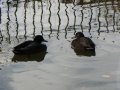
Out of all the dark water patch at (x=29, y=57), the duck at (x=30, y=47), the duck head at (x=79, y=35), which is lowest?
the dark water patch at (x=29, y=57)

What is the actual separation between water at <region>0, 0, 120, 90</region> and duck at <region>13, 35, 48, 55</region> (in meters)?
0.22

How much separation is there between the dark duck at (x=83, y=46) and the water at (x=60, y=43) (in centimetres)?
17

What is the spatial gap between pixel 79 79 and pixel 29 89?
122cm

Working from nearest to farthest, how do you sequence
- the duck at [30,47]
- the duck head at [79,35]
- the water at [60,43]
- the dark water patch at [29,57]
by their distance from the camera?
the water at [60,43]
the dark water patch at [29,57]
the duck at [30,47]
the duck head at [79,35]

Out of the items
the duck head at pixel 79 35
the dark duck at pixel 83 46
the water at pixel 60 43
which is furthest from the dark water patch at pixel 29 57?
the duck head at pixel 79 35

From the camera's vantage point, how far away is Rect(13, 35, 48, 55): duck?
43.7 ft

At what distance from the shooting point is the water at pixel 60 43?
10.8 m

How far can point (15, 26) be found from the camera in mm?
16328

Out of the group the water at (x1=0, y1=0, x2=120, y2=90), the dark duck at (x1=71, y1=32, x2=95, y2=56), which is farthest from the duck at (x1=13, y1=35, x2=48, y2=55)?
the dark duck at (x1=71, y1=32, x2=95, y2=56)

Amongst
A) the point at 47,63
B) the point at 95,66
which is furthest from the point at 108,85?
the point at 47,63

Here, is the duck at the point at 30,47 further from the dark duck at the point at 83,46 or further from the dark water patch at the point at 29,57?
the dark duck at the point at 83,46

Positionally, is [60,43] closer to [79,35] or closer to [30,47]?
[79,35]

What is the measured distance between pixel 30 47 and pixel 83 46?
57.5 inches

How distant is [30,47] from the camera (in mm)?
13562
